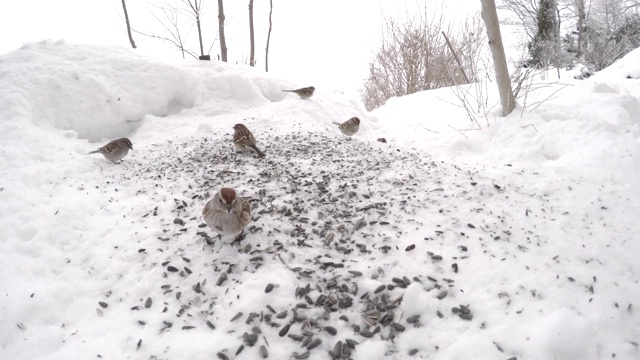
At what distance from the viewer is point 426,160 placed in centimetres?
434

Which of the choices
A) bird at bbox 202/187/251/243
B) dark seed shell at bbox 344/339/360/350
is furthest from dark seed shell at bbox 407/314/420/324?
bird at bbox 202/187/251/243

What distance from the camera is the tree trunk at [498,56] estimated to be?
15.7ft

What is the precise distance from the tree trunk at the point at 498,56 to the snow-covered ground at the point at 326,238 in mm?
259

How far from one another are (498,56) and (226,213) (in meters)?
4.16

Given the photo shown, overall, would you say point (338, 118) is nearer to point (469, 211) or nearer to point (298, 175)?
point (298, 175)

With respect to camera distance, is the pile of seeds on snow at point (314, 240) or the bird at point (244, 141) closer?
the pile of seeds on snow at point (314, 240)

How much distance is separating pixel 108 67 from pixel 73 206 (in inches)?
143

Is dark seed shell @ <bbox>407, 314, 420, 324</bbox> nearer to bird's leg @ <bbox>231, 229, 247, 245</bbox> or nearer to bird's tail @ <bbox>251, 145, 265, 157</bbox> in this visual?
bird's leg @ <bbox>231, 229, 247, 245</bbox>

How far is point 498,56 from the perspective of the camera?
4875mm

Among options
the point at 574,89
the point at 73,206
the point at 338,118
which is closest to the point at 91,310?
the point at 73,206

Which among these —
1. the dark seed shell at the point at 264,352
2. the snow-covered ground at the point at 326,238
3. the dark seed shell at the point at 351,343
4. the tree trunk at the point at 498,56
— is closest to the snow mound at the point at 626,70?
the snow-covered ground at the point at 326,238

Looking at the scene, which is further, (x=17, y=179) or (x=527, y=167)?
(x=527, y=167)

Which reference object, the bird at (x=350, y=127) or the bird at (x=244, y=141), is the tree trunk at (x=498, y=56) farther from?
the bird at (x=244, y=141)

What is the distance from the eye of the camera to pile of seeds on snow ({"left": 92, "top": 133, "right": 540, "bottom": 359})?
7.44ft
